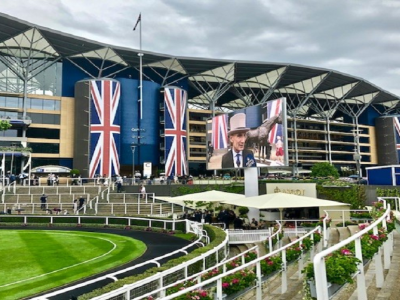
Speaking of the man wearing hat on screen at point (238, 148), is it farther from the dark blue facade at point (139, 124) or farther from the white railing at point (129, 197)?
the dark blue facade at point (139, 124)

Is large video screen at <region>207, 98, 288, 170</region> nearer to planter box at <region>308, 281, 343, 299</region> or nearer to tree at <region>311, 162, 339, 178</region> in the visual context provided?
planter box at <region>308, 281, 343, 299</region>

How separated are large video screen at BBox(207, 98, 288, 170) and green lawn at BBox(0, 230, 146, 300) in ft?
41.5

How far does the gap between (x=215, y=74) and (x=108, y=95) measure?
86.4ft

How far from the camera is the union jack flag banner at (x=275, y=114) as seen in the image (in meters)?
29.1

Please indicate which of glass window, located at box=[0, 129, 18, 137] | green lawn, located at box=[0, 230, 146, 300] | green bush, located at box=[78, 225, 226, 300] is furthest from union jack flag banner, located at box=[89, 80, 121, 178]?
green bush, located at box=[78, 225, 226, 300]

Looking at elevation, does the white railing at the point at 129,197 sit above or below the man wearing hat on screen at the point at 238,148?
below

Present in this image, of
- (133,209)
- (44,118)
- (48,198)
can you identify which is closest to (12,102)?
(44,118)

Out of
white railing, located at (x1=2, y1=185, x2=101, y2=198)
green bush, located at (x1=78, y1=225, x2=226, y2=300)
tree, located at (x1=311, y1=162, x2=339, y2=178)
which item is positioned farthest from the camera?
tree, located at (x1=311, y1=162, x2=339, y2=178)

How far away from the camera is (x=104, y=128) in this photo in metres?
68.1

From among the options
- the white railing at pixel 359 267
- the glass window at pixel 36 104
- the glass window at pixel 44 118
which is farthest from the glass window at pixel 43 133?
the white railing at pixel 359 267

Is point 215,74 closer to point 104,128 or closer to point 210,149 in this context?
point 104,128

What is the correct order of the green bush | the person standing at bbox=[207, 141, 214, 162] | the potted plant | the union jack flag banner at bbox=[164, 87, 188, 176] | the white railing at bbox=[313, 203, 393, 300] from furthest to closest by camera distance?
1. the union jack flag banner at bbox=[164, 87, 188, 176]
2. the person standing at bbox=[207, 141, 214, 162]
3. the green bush
4. the potted plant
5. the white railing at bbox=[313, 203, 393, 300]

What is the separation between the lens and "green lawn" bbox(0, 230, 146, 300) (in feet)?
42.4

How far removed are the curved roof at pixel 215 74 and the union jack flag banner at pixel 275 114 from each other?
4677cm
